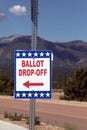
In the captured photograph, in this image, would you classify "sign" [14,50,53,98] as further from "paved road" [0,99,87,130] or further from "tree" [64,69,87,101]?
"tree" [64,69,87,101]

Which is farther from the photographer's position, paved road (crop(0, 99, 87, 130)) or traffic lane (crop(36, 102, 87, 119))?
traffic lane (crop(36, 102, 87, 119))

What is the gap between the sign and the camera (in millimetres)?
5094

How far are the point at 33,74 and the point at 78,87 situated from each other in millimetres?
33401

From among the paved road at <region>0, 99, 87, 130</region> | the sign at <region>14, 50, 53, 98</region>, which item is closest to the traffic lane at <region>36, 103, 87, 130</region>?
the paved road at <region>0, 99, 87, 130</region>

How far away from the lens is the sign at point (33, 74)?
16.7 ft

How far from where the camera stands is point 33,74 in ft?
16.9

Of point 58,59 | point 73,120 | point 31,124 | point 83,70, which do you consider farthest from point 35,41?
point 58,59

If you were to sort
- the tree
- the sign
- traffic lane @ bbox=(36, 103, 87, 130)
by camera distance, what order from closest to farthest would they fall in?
the sign < traffic lane @ bbox=(36, 103, 87, 130) < the tree

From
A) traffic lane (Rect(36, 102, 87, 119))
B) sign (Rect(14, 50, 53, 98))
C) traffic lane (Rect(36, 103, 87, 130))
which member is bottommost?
traffic lane (Rect(36, 103, 87, 130))

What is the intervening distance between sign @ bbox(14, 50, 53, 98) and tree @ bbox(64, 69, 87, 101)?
1288 inches

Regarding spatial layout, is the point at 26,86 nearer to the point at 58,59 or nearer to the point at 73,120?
the point at 73,120

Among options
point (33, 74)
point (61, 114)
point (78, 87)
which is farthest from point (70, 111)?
point (33, 74)

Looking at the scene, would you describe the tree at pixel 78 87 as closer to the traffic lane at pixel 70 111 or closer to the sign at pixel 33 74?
the traffic lane at pixel 70 111

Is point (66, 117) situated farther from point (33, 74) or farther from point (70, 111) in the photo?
point (33, 74)
